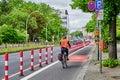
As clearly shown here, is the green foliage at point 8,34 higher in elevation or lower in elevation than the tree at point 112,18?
lower

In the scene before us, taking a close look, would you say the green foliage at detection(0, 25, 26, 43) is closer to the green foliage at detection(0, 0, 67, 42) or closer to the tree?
the green foliage at detection(0, 0, 67, 42)

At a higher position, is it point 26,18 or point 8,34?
point 26,18

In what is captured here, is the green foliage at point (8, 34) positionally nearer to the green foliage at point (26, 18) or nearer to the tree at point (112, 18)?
the green foliage at point (26, 18)

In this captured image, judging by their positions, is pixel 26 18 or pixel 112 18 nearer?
pixel 112 18

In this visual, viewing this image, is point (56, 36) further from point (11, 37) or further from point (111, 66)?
point (111, 66)

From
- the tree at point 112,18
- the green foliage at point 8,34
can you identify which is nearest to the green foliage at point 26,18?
the green foliage at point 8,34

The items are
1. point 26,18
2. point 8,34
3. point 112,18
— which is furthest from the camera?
point 26,18

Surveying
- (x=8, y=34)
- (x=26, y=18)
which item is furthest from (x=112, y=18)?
(x=26, y=18)

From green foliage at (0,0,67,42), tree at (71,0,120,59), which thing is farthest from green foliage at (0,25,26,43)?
tree at (71,0,120,59)

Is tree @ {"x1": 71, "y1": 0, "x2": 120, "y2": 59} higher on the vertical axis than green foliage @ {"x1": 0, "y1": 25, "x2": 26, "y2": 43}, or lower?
higher

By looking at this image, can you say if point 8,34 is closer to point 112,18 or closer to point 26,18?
point 26,18

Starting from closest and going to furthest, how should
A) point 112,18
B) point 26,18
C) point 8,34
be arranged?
1. point 112,18
2. point 8,34
3. point 26,18

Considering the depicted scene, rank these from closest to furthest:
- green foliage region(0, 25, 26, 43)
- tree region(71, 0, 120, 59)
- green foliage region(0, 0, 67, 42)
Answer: tree region(71, 0, 120, 59) < green foliage region(0, 25, 26, 43) < green foliage region(0, 0, 67, 42)

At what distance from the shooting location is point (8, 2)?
142500 mm
